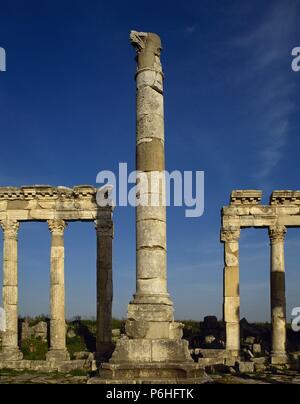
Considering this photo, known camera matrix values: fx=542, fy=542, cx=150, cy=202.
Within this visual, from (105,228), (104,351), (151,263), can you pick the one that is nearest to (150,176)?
(151,263)

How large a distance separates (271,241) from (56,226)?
1145 cm

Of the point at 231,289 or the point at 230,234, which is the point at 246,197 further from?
the point at 231,289

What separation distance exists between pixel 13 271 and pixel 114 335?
9187 millimetres

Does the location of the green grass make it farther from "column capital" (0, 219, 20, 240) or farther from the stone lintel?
the stone lintel

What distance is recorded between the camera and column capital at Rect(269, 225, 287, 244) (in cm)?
2892

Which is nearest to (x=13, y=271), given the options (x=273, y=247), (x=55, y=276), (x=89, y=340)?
(x=55, y=276)

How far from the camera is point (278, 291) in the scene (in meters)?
28.5

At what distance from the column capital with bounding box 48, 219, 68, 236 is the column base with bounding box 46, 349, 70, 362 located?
5890 mm

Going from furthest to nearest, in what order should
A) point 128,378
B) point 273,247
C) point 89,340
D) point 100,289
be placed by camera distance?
point 89,340
point 273,247
point 100,289
point 128,378

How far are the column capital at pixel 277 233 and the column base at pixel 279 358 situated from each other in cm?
582

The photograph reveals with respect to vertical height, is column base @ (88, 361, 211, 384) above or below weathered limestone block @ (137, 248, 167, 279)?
below

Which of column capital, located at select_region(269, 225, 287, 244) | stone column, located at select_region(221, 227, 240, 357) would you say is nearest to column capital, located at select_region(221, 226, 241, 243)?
stone column, located at select_region(221, 227, 240, 357)
